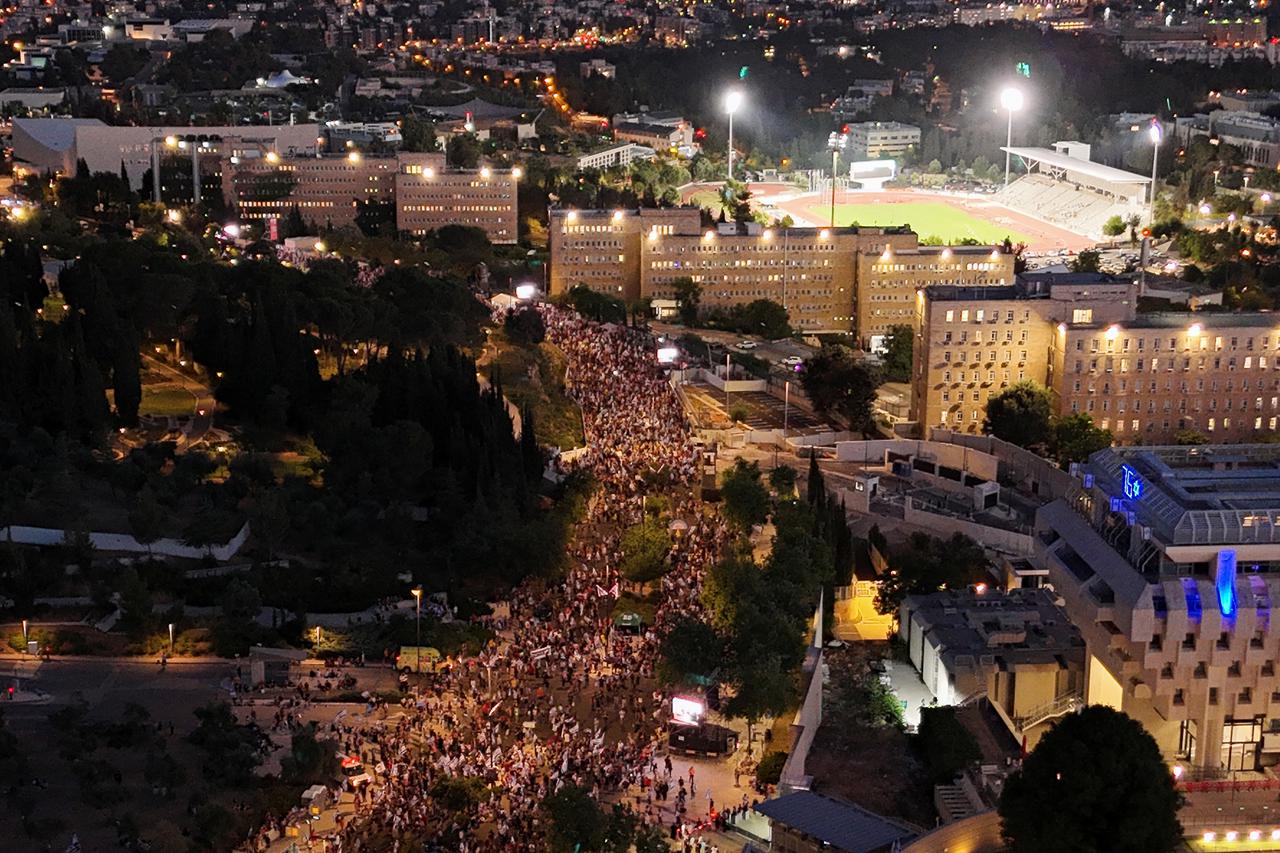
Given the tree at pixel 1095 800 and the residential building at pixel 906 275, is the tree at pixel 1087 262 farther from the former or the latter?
the tree at pixel 1095 800

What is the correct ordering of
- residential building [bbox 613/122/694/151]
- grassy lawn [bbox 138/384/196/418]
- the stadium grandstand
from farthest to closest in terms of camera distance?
residential building [bbox 613/122/694/151], the stadium grandstand, grassy lawn [bbox 138/384/196/418]

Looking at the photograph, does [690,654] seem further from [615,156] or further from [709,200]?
[615,156]

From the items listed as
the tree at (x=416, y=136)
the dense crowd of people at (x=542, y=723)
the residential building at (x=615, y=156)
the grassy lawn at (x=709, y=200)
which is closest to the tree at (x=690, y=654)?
the dense crowd of people at (x=542, y=723)

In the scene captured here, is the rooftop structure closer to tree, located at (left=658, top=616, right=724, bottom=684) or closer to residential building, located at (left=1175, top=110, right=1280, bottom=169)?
tree, located at (left=658, top=616, right=724, bottom=684)

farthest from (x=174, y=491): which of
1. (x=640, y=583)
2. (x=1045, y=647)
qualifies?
(x=1045, y=647)

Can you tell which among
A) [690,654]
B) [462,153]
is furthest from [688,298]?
[690,654]

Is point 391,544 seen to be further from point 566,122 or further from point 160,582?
point 566,122

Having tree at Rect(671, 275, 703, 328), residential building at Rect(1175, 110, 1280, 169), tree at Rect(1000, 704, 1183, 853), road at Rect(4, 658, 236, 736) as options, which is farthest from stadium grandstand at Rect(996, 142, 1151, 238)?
tree at Rect(1000, 704, 1183, 853)
